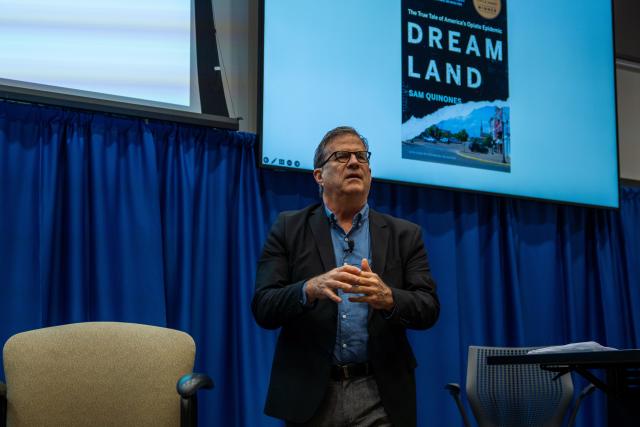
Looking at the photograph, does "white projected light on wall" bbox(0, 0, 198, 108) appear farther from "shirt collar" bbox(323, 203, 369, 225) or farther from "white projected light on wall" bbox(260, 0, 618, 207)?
"shirt collar" bbox(323, 203, 369, 225)

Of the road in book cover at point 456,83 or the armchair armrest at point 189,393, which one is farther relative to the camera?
the road in book cover at point 456,83

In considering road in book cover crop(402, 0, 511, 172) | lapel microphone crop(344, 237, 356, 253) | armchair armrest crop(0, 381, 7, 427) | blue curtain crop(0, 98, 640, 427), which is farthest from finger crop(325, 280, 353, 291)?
road in book cover crop(402, 0, 511, 172)

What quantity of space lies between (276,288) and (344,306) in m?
0.22

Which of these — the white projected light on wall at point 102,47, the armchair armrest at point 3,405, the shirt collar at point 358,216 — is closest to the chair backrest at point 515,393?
the shirt collar at point 358,216

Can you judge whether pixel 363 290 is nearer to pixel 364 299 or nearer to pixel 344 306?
pixel 364 299

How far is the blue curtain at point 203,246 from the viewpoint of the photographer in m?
3.42

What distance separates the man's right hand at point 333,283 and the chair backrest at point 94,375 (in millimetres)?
565

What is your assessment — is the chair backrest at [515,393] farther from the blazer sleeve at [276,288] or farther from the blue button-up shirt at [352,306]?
the blazer sleeve at [276,288]

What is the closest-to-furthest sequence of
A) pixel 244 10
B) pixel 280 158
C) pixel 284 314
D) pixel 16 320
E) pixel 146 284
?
pixel 284 314 → pixel 16 320 → pixel 146 284 → pixel 280 158 → pixel 244 10

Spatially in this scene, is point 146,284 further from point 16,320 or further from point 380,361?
point 380,361

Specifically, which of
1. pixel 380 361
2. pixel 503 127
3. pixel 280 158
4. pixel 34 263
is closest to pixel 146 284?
pixel 34 263

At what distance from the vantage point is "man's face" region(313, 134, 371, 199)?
101 inches

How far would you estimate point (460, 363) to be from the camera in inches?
172

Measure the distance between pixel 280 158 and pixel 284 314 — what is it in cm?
169
